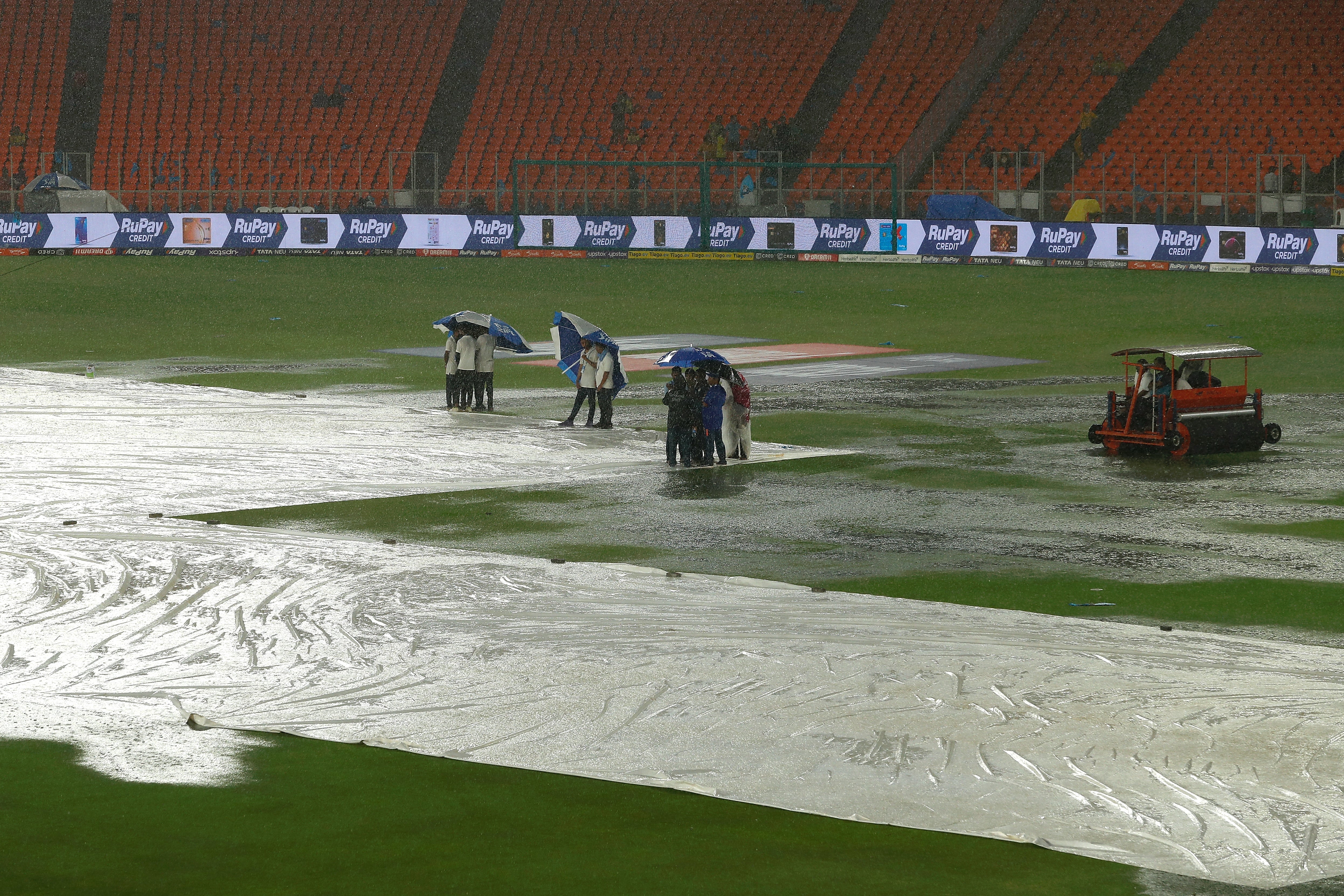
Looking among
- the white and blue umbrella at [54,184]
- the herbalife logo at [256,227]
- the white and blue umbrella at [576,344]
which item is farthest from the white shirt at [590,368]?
the white and blue umbrella at [54,184]

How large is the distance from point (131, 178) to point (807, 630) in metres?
58.3

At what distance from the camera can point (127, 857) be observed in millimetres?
8203

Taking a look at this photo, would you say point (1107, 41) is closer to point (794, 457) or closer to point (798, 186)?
point (798, 186)

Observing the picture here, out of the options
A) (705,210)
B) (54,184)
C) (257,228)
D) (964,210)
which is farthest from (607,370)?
(54,184)

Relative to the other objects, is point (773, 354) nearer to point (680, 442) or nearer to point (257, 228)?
point (680, 442)

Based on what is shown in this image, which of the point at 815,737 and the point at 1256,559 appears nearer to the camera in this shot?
the point at 815,737

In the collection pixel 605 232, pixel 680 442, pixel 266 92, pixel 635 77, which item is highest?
pixel 635 77

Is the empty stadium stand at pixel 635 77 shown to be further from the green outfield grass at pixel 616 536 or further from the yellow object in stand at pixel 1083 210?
the green outfield grass at pixel 616 536

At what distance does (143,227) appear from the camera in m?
59.2

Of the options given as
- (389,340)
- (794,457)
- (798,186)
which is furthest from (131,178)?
(794,457)

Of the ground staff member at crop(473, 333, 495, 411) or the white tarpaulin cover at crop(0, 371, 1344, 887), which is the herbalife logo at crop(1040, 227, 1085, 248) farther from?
the white tarpaulin cover at crop(0, 371, 1344, 887)

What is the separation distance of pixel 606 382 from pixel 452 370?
2.89 meters

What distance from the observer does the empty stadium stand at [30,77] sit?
66.5 metres

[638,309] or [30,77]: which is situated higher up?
[30,77]
